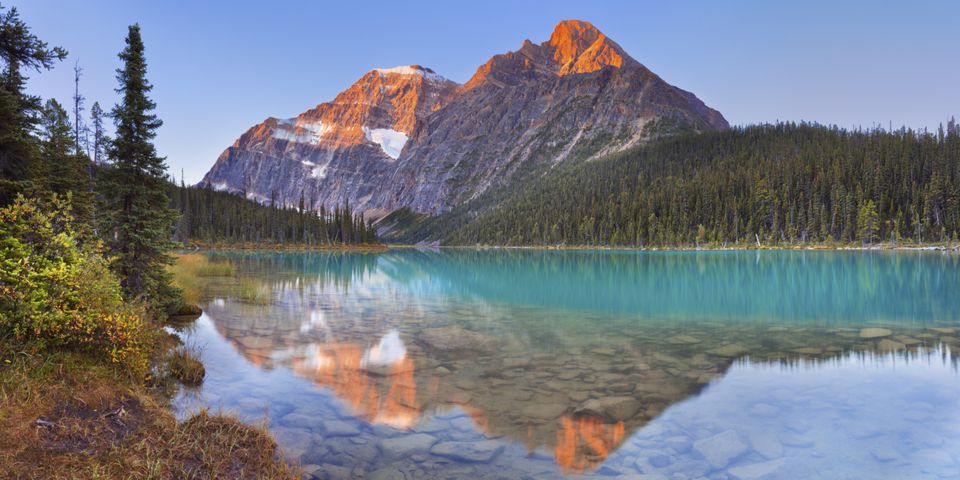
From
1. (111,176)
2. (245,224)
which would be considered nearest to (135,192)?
(111,176)

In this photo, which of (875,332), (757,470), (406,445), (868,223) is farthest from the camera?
(868,223)

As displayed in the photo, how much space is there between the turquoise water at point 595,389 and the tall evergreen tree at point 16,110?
284 inches

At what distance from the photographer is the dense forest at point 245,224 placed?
14250 cm

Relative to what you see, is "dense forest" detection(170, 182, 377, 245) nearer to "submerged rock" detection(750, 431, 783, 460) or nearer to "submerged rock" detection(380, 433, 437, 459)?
"submerged rock" detection(380, 433, 437, 459)

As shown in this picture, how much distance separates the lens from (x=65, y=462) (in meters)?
5.81

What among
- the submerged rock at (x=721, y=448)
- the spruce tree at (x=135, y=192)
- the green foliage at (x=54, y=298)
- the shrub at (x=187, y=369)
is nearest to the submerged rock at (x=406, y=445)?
the submerged rock at (x=721, y=448)

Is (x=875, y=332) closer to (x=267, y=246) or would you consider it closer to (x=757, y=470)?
(x=757, y=470)

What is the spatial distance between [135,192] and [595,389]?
19369 mm

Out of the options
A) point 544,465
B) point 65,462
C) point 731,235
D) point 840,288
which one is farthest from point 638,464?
point 731,235

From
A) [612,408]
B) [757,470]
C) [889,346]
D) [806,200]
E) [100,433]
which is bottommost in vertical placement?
[757,470]

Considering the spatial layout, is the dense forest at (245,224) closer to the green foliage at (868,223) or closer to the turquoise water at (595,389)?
the turquoise water at (595,389)

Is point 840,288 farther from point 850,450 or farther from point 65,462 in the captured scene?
point 65,462

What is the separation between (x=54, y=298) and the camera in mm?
8648

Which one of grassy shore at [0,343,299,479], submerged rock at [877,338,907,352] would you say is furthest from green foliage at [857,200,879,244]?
grassy shore at [0,343,299,479]
